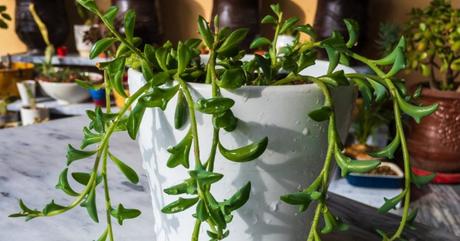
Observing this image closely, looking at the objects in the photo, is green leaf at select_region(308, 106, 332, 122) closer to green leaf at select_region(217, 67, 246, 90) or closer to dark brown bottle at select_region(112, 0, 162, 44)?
green leaf at select_region(217, 67, 246, 90)

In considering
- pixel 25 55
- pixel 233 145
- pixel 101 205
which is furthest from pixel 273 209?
pixel 25 55

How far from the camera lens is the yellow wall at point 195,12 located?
1.61 metres

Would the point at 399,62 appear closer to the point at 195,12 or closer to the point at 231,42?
the point at 231,42

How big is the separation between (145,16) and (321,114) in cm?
146

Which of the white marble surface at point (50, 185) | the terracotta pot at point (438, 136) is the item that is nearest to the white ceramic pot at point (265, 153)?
the white marble surface at point (50, 185)

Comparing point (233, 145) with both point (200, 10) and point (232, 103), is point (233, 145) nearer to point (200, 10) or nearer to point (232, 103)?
point (232, 103)

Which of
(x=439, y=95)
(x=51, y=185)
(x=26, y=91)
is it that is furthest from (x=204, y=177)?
(x=26, y=91)

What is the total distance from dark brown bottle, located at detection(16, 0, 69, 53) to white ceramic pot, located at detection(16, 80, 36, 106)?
0.67 ft

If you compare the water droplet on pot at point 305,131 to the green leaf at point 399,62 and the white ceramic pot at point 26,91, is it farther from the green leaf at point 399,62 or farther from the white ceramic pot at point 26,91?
the white ceramic pot at point 26,91

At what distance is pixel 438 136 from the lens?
1.22m

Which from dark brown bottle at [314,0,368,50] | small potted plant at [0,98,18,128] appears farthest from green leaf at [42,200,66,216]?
small potted plant at [0,98,18,128]

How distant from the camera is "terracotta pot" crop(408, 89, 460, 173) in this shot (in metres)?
1.18

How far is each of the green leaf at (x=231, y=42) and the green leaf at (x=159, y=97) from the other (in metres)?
0.03

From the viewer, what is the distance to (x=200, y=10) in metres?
1.88
